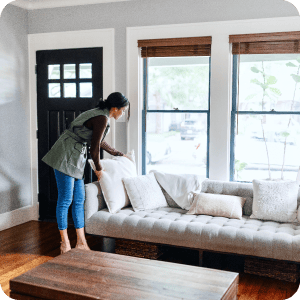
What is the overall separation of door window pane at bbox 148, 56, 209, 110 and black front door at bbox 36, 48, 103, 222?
0.68 m

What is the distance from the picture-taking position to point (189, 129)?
4.43 m

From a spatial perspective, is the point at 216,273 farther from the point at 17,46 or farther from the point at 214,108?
the point at 17,46

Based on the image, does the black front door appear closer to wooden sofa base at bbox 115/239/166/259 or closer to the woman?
the woman

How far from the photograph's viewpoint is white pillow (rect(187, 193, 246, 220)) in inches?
140

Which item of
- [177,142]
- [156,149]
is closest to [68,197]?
[156,149]

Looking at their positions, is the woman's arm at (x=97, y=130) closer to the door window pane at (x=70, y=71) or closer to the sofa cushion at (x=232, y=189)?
the sofa cushion at (x=232, y=189)

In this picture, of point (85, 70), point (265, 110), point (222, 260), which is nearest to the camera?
point (222, 260)

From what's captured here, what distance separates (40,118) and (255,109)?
2.71 meters

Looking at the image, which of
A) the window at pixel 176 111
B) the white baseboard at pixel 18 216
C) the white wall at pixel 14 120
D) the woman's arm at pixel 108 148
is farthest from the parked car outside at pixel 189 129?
the white baseboard at pixel 18 216

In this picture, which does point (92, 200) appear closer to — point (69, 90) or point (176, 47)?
point (69, 90)

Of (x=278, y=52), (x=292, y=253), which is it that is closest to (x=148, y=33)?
(x=278, y=52)

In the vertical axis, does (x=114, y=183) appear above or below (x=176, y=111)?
below

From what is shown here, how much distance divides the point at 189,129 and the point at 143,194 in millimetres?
1052

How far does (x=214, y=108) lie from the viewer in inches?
167
